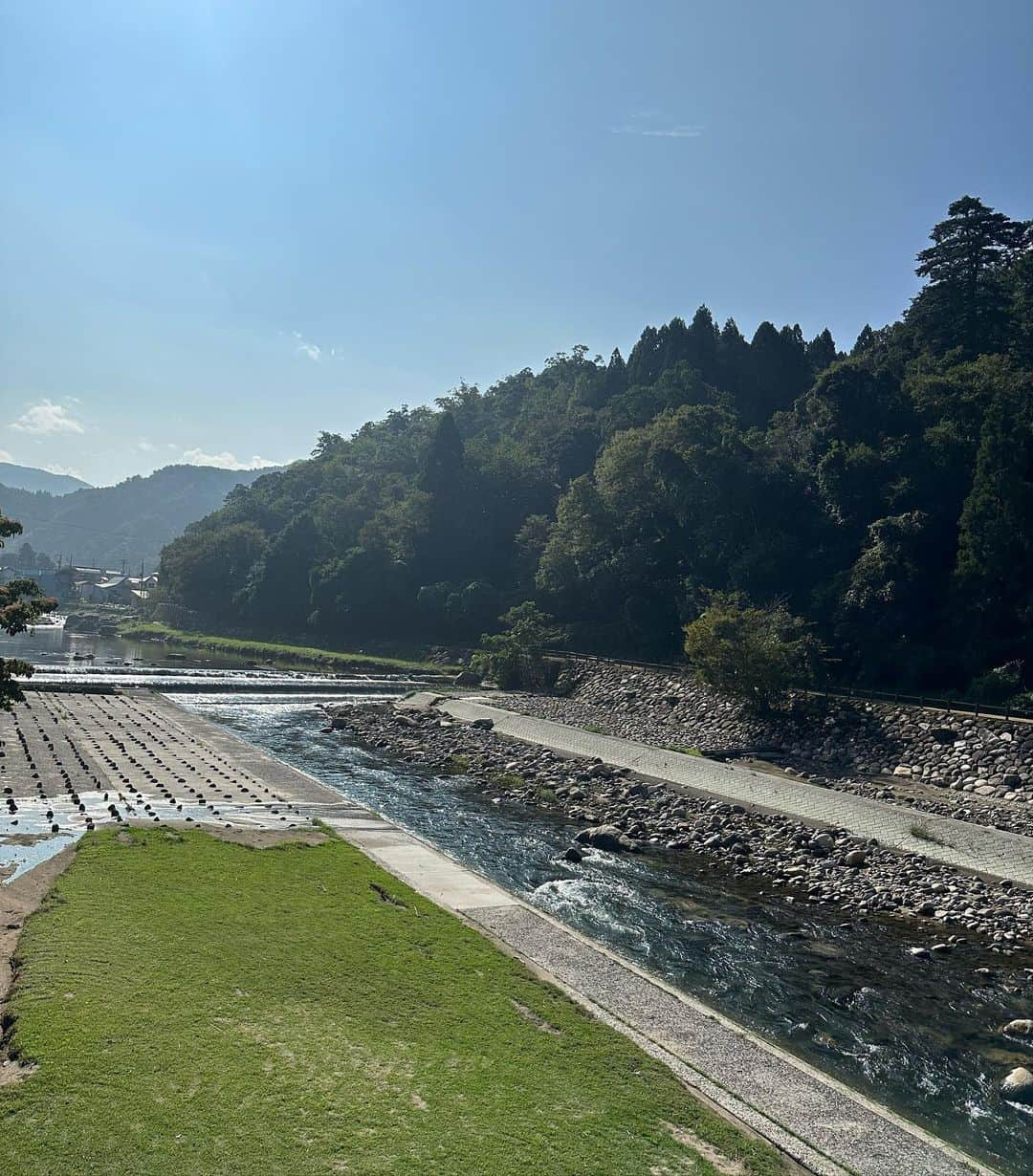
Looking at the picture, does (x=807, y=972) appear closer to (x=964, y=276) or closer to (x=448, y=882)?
(x=448, y=882)

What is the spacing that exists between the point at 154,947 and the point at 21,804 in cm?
1227

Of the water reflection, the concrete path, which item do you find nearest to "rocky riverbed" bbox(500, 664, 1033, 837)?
the concrete path

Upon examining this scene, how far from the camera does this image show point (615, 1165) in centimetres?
784

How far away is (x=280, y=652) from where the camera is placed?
260ft

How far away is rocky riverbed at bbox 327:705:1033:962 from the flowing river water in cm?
74

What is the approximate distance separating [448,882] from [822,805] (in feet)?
39.6

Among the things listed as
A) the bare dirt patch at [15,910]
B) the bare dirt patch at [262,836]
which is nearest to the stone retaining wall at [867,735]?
the bare dirt patch at [262,836]

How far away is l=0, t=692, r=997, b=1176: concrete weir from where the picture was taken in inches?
358

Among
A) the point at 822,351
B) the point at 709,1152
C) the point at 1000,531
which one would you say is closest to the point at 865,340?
the point at 822,351

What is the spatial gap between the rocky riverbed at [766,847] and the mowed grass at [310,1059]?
29.5ft

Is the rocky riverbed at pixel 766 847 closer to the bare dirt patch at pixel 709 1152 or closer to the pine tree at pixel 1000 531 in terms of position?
the bare dirt patch at pixel 709 1152

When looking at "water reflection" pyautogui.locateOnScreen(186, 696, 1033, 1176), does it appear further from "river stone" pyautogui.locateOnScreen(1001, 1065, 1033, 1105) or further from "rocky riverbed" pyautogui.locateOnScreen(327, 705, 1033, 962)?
"rocky riverbed" pyautogui.locateOnScreen(327, 705, 1033, 962)

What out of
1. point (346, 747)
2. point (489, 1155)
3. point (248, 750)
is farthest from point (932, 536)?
point (489, 1155)

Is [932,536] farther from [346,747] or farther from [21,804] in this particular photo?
[21,804]
